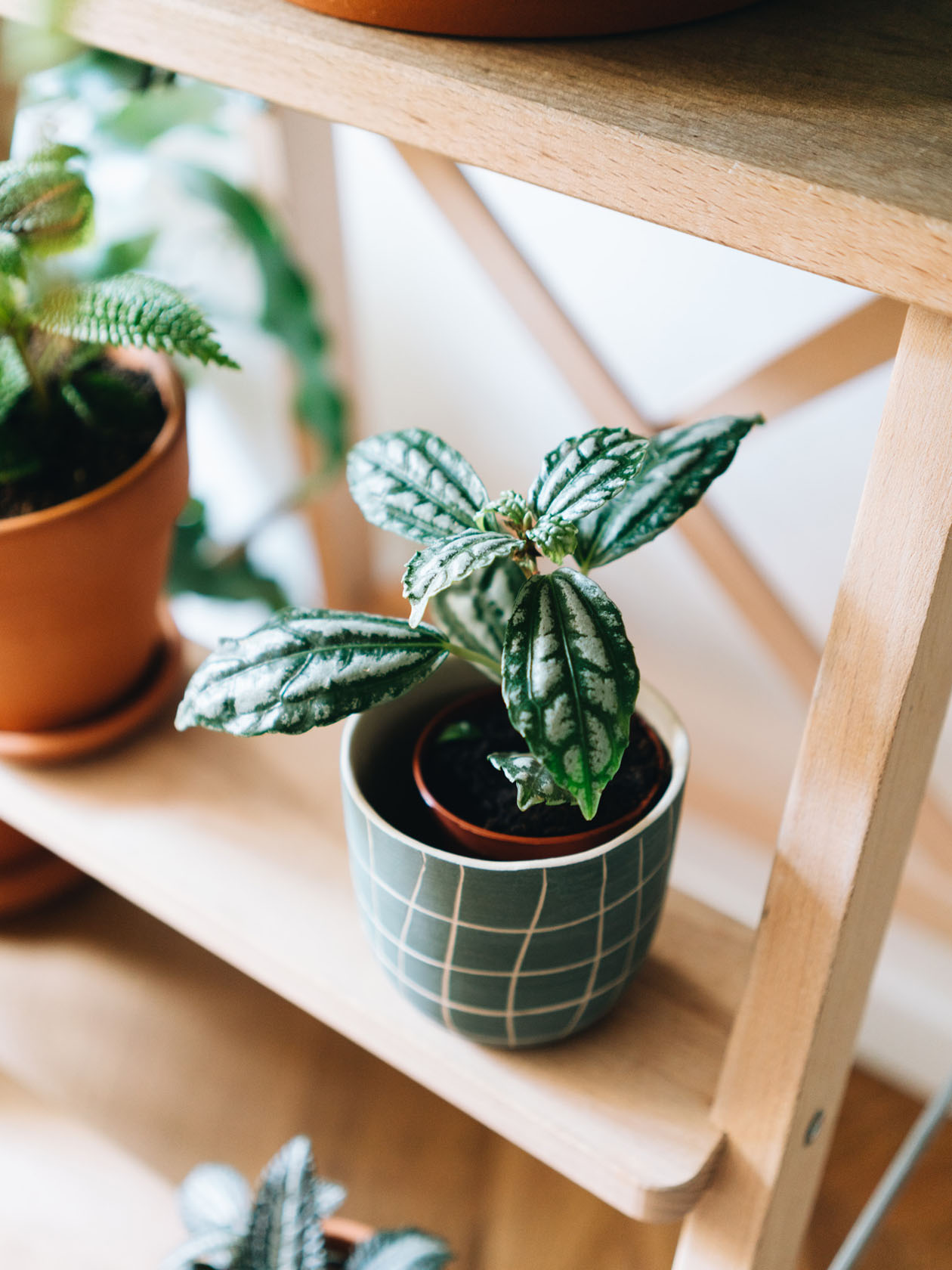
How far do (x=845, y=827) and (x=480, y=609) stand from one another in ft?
0.65

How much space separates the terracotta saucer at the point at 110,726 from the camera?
2.22 feet

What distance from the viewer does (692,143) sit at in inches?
12.4

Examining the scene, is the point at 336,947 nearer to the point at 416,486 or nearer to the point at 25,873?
the point at 416,486

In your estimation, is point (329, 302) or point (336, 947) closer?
point (336, 947)

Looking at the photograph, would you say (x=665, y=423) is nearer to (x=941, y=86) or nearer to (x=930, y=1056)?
(x=941, y=86)

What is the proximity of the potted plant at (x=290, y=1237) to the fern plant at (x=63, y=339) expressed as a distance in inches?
16.5

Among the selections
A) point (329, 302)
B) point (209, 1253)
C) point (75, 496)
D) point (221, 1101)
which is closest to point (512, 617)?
point (75, 496)

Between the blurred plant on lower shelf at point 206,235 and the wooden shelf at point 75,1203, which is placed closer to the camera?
the wooden shelf at point 75,1203

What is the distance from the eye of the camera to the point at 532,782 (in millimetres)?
408

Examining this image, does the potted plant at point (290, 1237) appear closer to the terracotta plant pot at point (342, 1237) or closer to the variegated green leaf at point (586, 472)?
the terracotta plant pot at point (342, 1237)

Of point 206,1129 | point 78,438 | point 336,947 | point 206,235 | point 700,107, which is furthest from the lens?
point 206,235

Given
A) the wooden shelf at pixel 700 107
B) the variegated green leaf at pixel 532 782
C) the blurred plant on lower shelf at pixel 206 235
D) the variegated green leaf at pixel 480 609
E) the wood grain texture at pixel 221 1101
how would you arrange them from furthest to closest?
1. the blurred plant on lower shelf at pixel 206 235
2. the wood grain texture at pixel 221 1101
3. the variegated green leaf at pixel 480 609
4. the variegated green leaf at pixel 532 782
5. the wooden shelf at pixel 700 107

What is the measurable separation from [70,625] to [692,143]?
1.55 ft

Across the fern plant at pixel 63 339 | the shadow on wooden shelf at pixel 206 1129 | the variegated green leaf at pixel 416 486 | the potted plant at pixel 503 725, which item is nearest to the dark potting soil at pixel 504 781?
the potted plant at pixel 503 725
